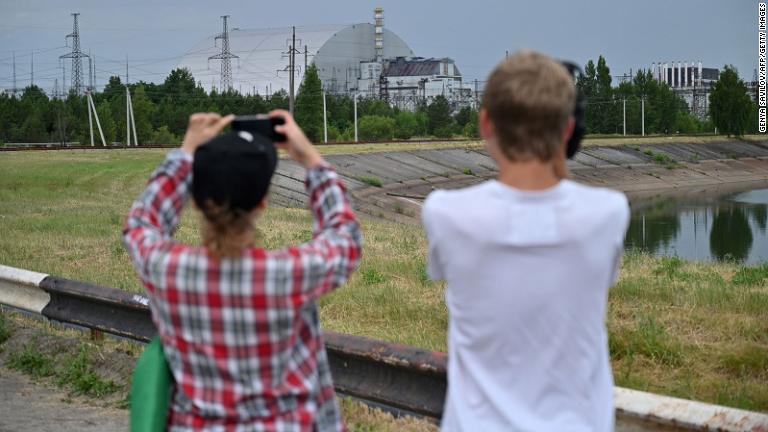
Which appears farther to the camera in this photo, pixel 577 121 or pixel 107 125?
pixel 107 125

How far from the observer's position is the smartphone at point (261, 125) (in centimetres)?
287

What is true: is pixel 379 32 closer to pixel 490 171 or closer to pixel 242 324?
pixel 490 171

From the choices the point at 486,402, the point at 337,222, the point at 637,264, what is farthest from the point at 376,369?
the point at 637,264

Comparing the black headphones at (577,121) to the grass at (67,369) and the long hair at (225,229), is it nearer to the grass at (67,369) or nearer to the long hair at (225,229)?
the long hair at (225,229)

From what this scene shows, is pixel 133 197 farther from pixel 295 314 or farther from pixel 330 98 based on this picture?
pixel 330 98

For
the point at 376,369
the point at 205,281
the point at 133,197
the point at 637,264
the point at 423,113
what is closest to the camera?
the point at 205,281

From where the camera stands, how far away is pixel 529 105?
2.38 m

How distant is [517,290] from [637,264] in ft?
34.8

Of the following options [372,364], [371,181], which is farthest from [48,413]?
[371,181]

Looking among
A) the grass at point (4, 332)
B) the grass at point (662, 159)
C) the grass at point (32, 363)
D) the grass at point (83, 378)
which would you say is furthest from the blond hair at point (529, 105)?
the grass at point (662, 159)

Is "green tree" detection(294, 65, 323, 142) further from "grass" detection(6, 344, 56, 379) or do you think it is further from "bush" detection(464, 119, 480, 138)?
"grass" detection(6, 344, 56, 379)

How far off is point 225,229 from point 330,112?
81045 millimetres

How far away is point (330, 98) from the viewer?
87.2 m

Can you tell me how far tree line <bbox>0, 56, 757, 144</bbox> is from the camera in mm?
70938
